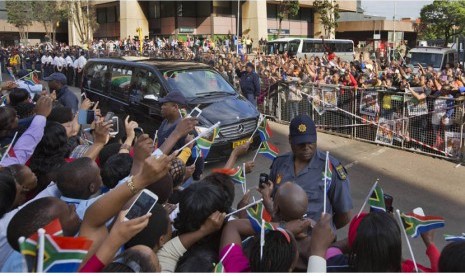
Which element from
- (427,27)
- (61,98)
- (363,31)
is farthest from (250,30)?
(61,98)

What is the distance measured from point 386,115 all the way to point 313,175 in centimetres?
649

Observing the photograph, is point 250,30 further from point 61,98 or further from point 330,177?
point 330,177

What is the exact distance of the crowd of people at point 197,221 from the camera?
1993 millimetres

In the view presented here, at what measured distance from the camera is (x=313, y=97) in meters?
10.8

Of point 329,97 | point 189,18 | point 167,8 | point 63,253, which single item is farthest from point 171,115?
point 167,8

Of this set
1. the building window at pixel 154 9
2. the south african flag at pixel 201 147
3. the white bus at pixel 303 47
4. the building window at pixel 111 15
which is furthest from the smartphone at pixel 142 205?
the building window at pixel 111 15

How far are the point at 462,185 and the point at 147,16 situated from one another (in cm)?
4274

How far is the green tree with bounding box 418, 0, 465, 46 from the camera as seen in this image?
5373cm

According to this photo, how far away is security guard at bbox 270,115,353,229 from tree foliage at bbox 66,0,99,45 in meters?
39.7

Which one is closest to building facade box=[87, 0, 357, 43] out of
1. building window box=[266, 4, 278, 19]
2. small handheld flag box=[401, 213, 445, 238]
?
building window box=[266, 4, 278, 19]

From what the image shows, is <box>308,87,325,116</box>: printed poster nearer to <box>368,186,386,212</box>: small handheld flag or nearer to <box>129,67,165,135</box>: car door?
<box>129,67,165,135</box>: car door

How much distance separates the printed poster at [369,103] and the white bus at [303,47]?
20.0 metres

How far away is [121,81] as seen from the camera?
9305 millimetres

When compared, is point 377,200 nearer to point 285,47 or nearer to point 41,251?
point 41,251
